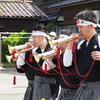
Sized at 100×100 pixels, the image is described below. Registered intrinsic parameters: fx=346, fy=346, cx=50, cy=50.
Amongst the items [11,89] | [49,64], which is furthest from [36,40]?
[11,89]

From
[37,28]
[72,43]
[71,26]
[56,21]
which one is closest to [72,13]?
[71,26]

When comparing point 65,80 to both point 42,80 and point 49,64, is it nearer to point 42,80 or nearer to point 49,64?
point 49,64

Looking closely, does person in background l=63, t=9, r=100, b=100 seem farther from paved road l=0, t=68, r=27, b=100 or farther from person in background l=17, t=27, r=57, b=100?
paved road l=0, t=68, r=27, b=100

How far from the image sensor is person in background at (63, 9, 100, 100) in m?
4.13

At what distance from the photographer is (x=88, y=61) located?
13.6 ft

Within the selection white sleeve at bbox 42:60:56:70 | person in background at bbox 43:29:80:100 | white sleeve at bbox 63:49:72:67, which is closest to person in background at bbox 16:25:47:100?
white sleeve at bbox 42:60:56:70

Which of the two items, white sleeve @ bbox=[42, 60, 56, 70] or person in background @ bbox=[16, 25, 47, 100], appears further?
person in background @ bbox=[16, 25, 47, 100]

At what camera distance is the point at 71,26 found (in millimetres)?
19500

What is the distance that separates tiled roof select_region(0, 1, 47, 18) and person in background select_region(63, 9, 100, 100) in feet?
49.2

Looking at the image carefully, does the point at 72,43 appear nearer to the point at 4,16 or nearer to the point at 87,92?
the point at 87,92

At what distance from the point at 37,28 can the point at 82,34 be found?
1461 mm

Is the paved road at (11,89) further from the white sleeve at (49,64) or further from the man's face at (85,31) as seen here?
the man's face at (85,31)

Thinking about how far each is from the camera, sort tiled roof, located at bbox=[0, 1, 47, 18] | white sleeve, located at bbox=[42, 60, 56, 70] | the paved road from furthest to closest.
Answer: tiled roof, located at bbox=[0, 1, 47, 18] → the paved road → white sleeve, located at bbox=[42, 60, 56, 70]

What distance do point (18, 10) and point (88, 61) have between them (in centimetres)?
1591
